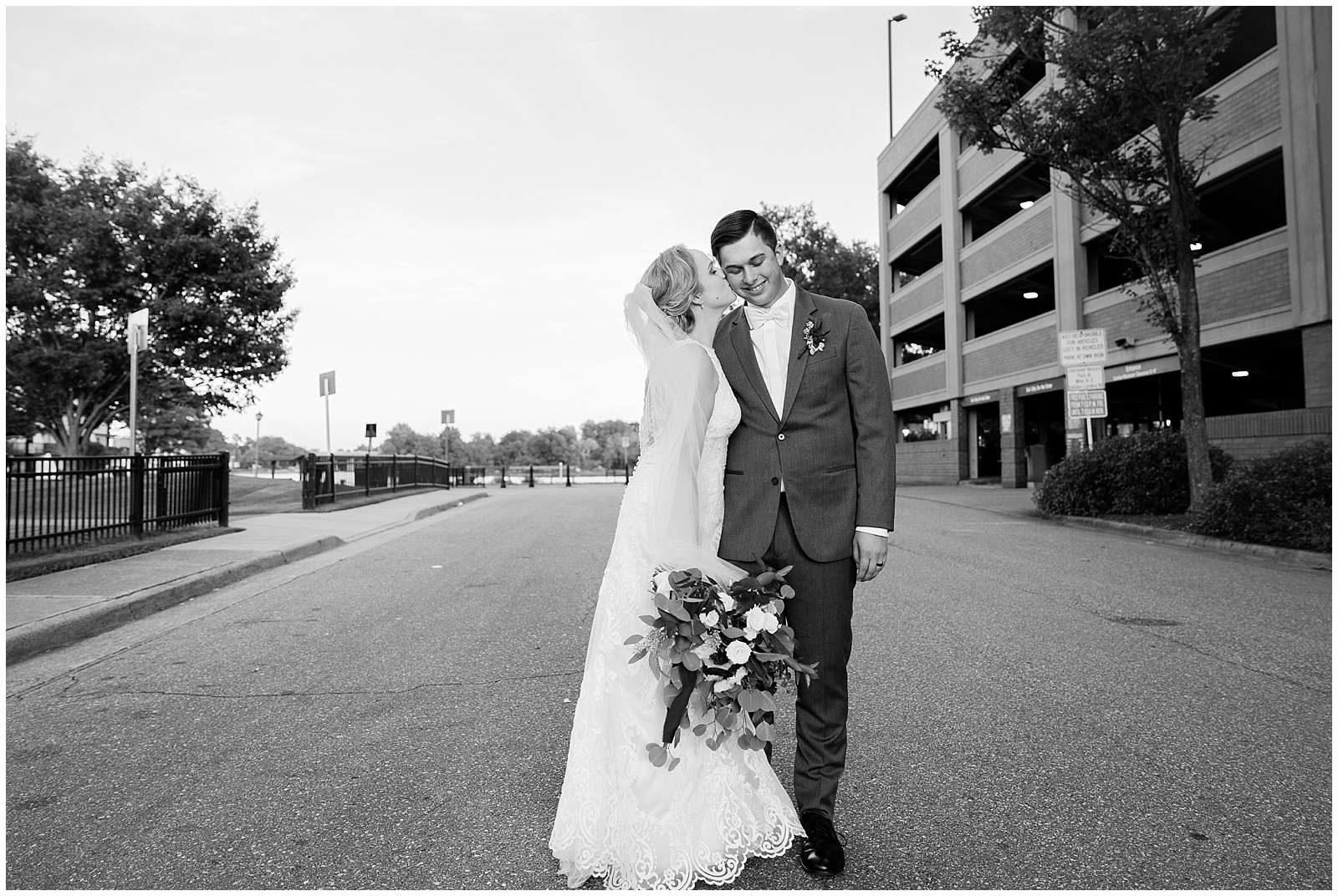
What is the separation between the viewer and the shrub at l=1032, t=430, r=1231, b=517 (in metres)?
13.4

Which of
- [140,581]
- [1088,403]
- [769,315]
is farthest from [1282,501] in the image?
[140,581]

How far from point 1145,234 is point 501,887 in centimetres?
1443

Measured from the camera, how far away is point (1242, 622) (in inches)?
227

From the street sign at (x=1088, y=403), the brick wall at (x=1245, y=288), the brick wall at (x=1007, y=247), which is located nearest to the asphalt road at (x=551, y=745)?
the street sign at (x=1088, y=403)

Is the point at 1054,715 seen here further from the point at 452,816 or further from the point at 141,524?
the point at 141,524

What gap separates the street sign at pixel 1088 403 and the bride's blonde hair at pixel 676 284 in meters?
12.7

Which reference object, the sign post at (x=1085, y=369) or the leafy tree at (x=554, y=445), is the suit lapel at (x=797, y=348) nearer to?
the sign post at (x=1085, y=369)

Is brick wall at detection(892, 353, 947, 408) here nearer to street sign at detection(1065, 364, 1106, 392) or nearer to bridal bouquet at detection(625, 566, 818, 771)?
street sign at detection(1065, 364, 1106, 392)

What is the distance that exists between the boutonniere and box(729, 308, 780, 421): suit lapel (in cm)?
18

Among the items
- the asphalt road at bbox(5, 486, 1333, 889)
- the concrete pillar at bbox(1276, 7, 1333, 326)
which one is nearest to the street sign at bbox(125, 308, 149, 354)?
the asphalt road at bbox(5, 486, 1333, 889)

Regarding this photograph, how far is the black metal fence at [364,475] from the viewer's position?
16016 millimetres

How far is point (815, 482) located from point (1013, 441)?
80.1 ft

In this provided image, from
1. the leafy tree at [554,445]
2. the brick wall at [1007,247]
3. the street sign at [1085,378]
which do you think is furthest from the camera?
the leafy tree at [554,445]

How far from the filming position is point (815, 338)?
269cm
